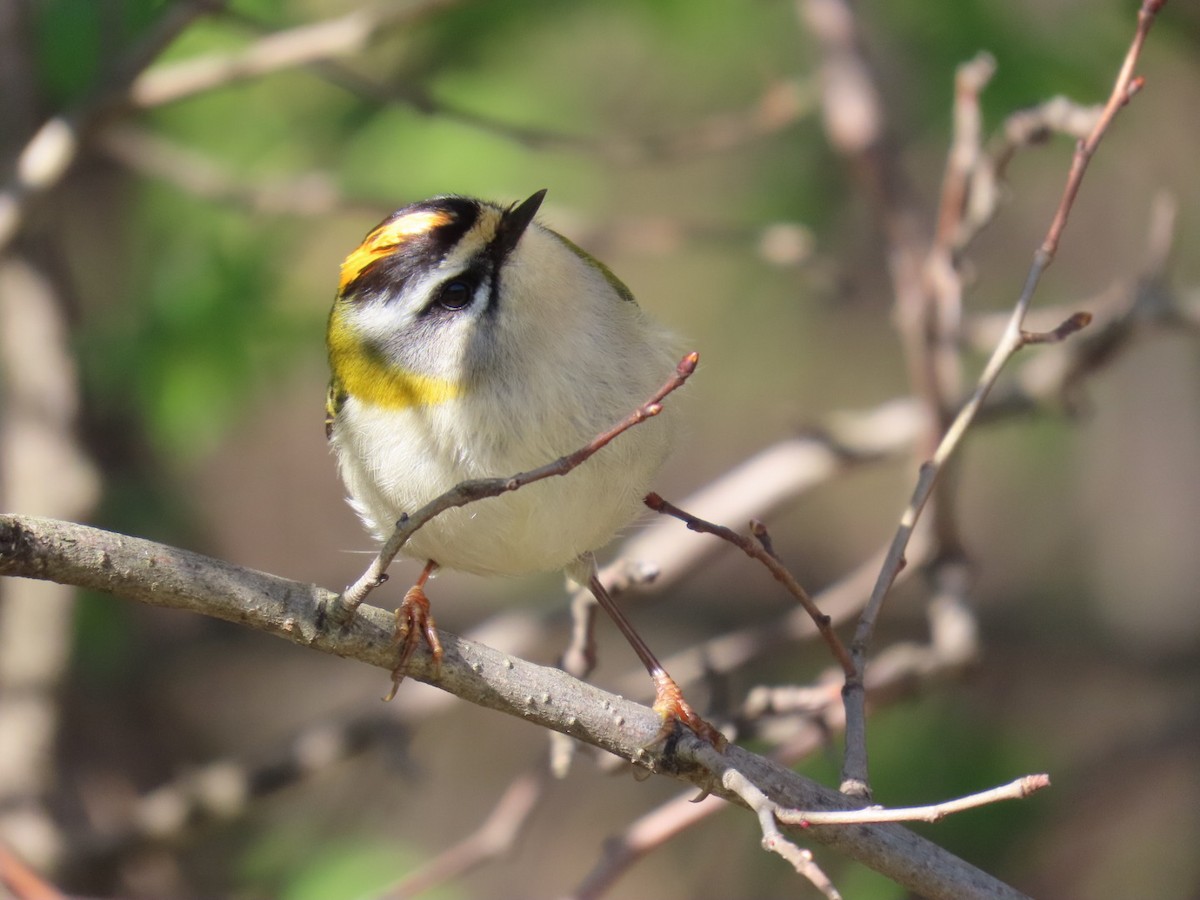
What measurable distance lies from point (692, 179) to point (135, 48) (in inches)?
136

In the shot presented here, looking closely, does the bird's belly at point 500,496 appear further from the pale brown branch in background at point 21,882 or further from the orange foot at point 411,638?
the pale brown branch in background at point 21,882

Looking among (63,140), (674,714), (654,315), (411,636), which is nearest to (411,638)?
(411,636)

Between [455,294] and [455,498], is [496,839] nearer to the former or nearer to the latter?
[455,294]

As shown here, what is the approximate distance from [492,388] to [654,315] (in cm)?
77

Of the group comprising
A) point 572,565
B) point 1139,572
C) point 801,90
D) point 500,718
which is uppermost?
point 801,90

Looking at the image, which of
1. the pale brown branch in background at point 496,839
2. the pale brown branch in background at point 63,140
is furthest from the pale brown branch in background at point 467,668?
the pale brown branch in background at point 63,140

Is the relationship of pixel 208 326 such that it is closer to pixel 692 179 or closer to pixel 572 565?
pixel 572 565

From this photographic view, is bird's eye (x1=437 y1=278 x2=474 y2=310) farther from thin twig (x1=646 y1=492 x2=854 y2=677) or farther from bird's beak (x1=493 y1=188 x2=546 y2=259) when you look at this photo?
thin twig (x1=646 y1=492 x2=854 y2=677)

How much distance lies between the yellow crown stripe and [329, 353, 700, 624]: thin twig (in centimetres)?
83

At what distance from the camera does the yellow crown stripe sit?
245 centimetres

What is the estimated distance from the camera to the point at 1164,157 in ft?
16.5

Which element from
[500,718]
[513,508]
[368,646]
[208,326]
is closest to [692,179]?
[500,718]

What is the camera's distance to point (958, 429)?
204cm

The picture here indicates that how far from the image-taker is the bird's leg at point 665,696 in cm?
209
